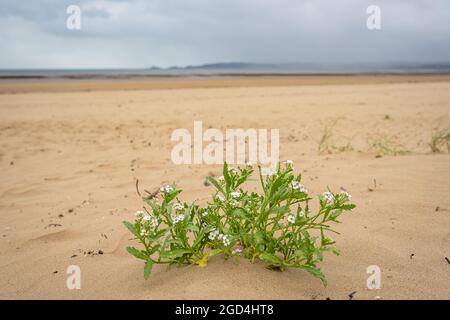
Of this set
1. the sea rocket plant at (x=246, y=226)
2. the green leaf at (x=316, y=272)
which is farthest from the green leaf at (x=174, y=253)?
the green leaf at (x=316, y=272)

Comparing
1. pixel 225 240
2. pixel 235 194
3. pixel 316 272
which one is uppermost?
pixel 235 194

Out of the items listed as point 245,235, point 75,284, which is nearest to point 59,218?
point 75,284

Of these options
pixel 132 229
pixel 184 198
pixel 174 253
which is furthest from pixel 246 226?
pixel 184 198

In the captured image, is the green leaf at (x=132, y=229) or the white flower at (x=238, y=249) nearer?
the green leaf at (x=132, y=229)

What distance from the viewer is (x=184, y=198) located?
4.17 meters

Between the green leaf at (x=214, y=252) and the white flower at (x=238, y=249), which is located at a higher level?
the green leaf at (x=214, y=252)

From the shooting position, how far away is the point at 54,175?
5.48m

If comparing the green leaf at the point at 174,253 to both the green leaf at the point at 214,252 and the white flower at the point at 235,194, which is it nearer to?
Answer: the green leaf at the point at 214,252

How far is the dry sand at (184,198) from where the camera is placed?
7.70 feet

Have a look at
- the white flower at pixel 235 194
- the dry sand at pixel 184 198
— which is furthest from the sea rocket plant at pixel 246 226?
the dry sand at pixel 184 198

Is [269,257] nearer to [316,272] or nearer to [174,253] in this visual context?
[316,272]
